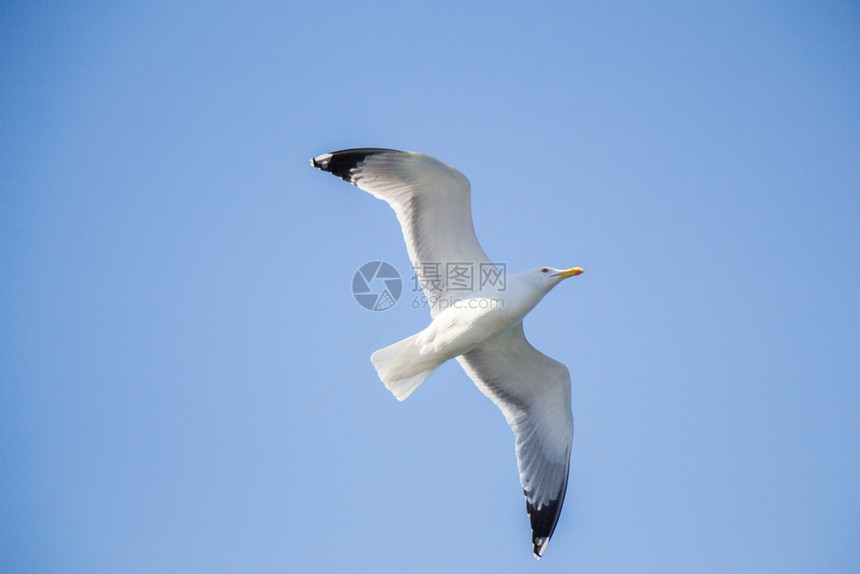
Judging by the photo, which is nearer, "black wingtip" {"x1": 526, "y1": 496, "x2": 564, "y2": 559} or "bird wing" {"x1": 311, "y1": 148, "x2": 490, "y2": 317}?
"bird wing" {"x1": 311, "y1": 148, "x2": 490, "y2": 317}

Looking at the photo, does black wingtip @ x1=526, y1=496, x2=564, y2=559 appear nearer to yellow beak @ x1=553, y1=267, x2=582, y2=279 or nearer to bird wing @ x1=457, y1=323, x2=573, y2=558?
bird wing @ x1=457, y1=323, x2=573, y2=558

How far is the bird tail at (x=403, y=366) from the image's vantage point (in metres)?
5.71

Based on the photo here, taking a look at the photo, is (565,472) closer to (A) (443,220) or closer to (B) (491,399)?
(B) (491,399)

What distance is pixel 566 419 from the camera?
6.34 meters

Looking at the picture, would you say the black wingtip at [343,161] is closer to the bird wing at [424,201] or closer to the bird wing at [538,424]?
the bird wing at [424,201]

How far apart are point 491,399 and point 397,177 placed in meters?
2.31

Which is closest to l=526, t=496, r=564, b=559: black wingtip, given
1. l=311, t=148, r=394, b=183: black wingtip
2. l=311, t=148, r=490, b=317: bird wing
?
l=311, t=148, r=490, b=317: bird wing

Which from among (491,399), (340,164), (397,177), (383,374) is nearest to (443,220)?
(397,177)

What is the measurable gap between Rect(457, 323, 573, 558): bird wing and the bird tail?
0.70m

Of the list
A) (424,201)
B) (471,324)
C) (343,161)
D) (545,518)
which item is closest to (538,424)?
→ (545,518)

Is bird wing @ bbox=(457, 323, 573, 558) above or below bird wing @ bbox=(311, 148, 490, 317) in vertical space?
below

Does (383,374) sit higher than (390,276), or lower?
lower

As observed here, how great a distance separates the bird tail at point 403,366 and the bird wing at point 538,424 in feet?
2.31

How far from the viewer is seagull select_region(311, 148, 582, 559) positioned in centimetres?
562
